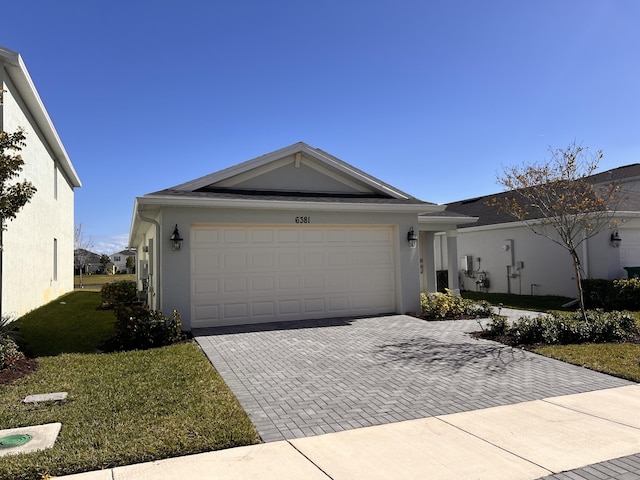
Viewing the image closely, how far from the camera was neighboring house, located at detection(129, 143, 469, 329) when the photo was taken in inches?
412

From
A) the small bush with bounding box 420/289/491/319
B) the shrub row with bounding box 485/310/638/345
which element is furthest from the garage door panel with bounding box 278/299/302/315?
the shrub row with bounding box 485/310/638/345

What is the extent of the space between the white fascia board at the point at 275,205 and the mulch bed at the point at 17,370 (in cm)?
382

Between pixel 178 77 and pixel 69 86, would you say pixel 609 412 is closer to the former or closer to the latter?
pixel 178 77

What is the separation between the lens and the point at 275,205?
36.3 feet

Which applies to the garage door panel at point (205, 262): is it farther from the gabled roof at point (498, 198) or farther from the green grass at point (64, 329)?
the gabled roof at point (498, 198)

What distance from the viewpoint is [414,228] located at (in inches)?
500

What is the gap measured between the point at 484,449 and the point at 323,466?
1.52 metres

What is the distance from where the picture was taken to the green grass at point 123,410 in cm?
398

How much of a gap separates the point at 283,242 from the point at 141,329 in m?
4.17

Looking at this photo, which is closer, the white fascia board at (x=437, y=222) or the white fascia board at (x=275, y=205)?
the white fascia board at (x=275, y=205)

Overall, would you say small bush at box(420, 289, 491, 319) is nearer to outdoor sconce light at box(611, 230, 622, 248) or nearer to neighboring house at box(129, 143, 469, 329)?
neighboring house at box(129, 143, 469, 329)

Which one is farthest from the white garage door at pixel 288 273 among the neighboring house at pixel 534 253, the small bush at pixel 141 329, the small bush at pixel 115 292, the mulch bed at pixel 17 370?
the neighboring house at pixel 534 253

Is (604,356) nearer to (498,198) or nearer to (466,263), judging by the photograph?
(466,263)

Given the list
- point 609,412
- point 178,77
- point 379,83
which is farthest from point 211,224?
point 609,412
